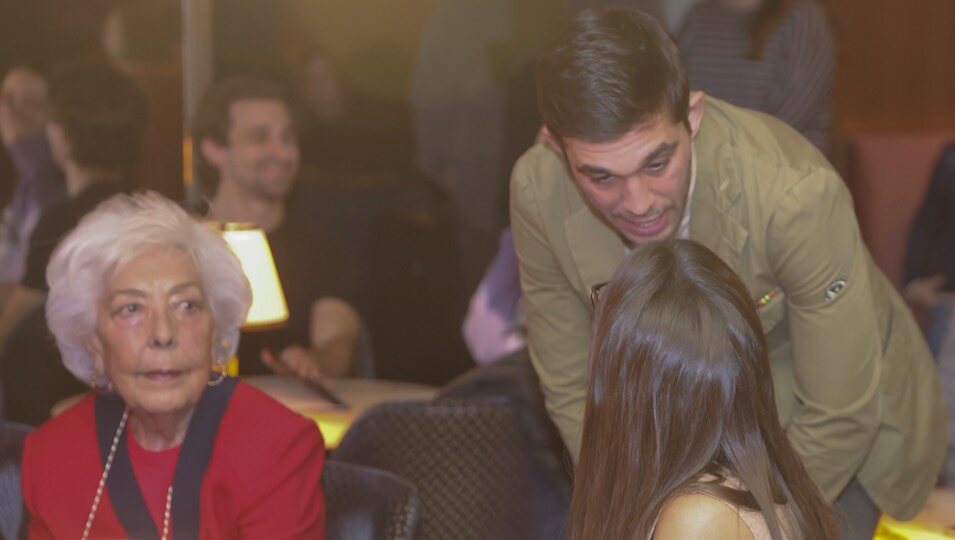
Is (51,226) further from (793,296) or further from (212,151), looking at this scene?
(793,296)

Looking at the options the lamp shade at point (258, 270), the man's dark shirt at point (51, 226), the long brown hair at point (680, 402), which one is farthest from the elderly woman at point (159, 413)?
the man's dark shirt at point (51, 226)

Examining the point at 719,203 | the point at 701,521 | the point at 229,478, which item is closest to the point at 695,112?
the point at 719,203

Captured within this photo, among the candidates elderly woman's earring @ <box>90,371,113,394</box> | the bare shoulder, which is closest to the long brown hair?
the bare shoulder

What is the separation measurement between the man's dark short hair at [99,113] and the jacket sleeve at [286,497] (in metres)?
2.62

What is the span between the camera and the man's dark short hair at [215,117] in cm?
502

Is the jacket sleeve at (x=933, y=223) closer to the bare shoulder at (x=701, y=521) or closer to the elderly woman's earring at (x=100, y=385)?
the elderly woman's earring at (x=100, y=385)

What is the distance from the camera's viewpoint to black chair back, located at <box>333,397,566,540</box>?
9.54 ft

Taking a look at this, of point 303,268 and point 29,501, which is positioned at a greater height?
point 29,501

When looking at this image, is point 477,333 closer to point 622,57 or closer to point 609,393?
point 622,57

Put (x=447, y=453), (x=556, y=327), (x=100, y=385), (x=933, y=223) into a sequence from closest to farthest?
(x=556, y=327)
(x=100, y=385)
(x=447, y=453)
(x=933, y=223)

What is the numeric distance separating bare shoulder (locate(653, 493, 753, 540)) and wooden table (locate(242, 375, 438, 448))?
193 cm

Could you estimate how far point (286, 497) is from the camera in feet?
8.33

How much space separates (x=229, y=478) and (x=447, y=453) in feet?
1.67

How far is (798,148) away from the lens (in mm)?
2439
